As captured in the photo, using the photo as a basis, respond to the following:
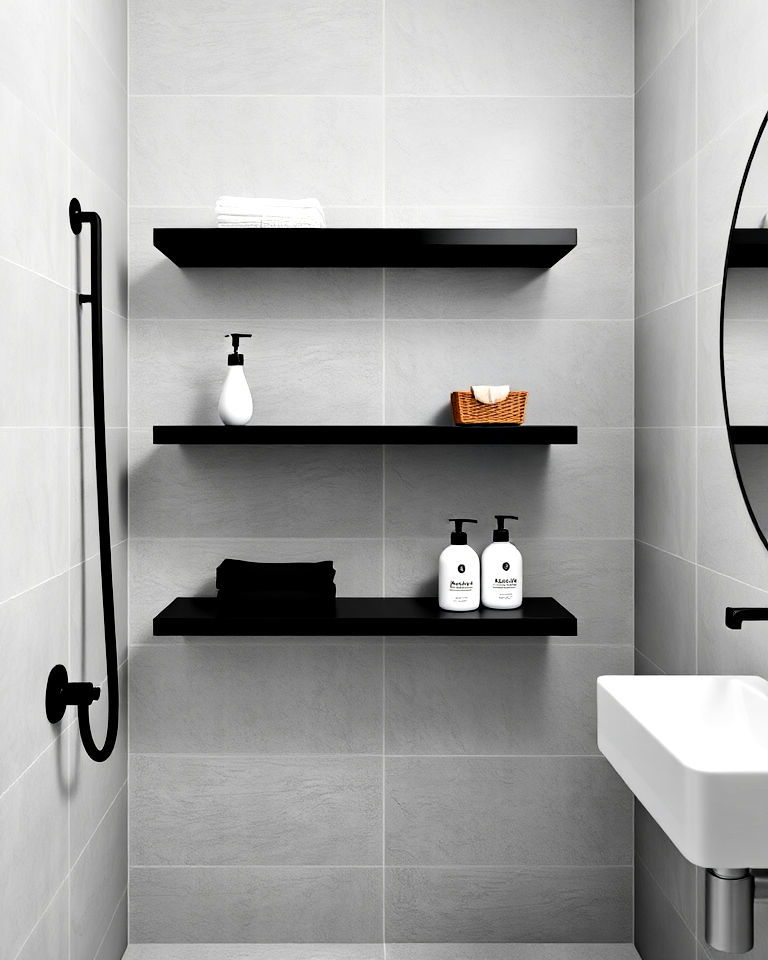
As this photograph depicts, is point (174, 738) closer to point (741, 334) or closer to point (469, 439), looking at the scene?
point (469, 439)

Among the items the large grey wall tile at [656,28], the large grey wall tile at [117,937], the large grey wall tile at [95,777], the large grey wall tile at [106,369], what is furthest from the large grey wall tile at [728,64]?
the large grey wall tile at [117,937]

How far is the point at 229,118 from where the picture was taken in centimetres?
203

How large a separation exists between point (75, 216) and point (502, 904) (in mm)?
1763

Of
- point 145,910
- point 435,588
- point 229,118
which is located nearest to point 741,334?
point 435,588

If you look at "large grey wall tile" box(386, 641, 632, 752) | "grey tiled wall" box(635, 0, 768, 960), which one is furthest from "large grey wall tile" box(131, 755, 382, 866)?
"grey tiled wall" box(635, 0, 768, 960)

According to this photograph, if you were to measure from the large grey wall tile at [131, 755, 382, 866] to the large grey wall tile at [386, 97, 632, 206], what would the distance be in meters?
1.36

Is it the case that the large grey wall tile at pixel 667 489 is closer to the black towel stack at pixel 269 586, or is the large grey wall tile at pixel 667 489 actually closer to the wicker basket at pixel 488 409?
the wicker basket at pixel 488 409

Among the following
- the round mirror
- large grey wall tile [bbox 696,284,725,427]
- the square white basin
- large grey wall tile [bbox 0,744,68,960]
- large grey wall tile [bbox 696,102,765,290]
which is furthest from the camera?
large grey wall tile [bbox 696,284,725,427]

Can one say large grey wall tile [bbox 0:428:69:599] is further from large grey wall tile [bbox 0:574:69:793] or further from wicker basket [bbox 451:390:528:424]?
wicker basket [bbox 451:390:528:424]

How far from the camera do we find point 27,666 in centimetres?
138

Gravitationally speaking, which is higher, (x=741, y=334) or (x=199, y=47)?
(x=199, y=47)

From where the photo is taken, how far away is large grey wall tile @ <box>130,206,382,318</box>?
79.9 inches

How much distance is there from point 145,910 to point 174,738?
411 millimetres

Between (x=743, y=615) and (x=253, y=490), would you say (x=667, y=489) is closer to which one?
(x=743, y=615)
